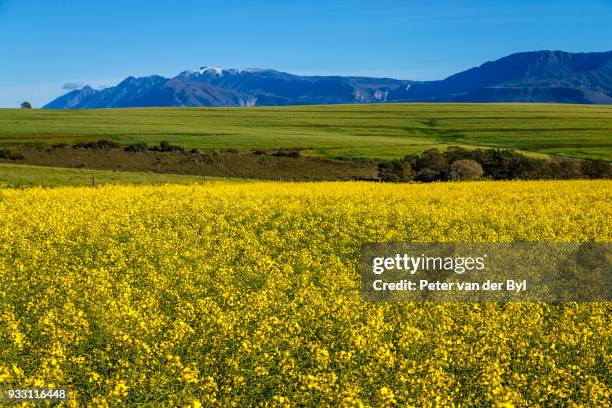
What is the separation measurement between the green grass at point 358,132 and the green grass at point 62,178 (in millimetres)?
22985

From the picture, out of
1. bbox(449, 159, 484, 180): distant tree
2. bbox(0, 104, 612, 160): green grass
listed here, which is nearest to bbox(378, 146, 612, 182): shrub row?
bbox(449, 159, 484, 180): distant tree

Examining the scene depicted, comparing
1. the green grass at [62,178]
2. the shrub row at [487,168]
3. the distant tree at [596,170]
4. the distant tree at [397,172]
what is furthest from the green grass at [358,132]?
the green grass at [62,178]

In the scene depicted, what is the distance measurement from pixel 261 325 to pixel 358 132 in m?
80.0

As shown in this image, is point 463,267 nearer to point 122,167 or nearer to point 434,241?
point 434,241

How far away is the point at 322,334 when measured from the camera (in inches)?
354

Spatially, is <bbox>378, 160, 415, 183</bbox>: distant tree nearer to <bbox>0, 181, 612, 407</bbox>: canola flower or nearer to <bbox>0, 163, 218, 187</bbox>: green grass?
<bbox>0, 163, 218, 187</bbox>: green grass

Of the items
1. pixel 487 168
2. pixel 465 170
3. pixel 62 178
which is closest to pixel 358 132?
pixel 487 168

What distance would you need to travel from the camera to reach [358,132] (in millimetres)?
87375

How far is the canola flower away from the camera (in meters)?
7.23

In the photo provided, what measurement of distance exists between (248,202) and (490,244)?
1007cm

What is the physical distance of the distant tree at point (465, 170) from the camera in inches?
1603

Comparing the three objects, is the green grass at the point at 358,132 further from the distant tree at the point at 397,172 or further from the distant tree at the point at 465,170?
the distant tree at the point at 465,170

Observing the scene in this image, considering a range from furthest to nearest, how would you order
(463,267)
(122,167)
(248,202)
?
(122,167)
(248,202)
(463,267)

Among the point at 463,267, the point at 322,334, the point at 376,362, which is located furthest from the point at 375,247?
the point at 376,362
